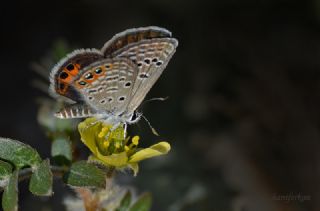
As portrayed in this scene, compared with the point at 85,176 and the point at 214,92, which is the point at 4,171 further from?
the point at 214,92

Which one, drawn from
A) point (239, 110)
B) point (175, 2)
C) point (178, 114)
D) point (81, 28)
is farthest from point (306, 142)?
point (81, 28)

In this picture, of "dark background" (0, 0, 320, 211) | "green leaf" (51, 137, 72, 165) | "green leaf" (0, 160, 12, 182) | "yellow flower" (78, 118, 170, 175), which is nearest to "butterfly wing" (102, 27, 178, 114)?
"yellow flower" (78, 118, 170, 175)

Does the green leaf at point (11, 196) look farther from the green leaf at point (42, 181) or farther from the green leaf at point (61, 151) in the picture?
the green leaf at point (61, 151)

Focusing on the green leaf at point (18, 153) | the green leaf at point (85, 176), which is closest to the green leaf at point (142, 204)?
the green leaf at point (85, 176)

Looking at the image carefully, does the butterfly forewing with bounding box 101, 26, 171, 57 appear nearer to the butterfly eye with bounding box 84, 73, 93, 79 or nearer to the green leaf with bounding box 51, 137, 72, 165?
the butterfly eye with bounding box 84, 73, 93, 79

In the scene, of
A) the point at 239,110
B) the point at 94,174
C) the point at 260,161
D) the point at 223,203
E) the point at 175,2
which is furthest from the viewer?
the point at 175,2

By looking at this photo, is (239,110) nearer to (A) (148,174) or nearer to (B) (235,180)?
(B) (235,180)
